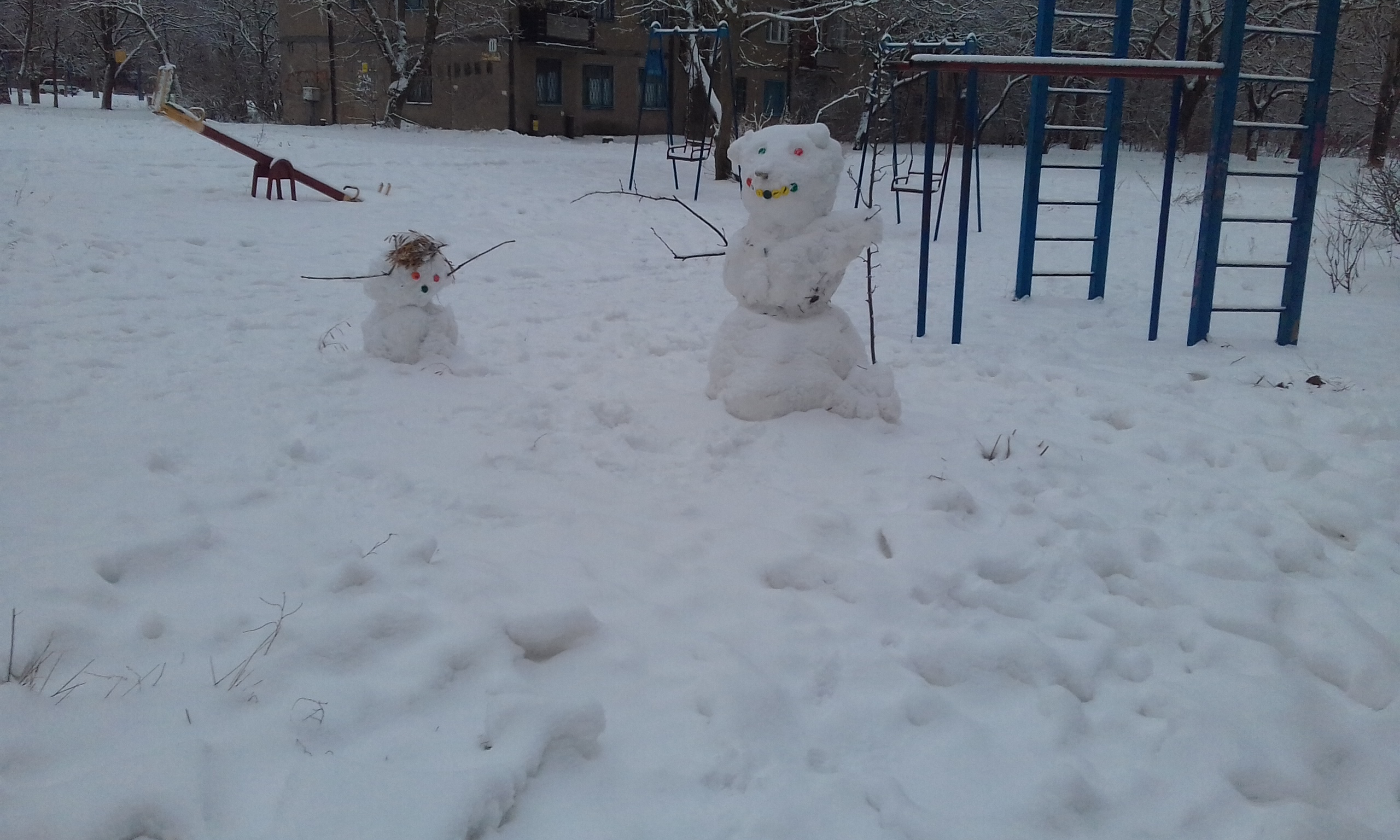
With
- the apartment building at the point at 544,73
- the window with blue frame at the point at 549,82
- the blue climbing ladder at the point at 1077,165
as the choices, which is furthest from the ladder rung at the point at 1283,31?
the window with blue frame at the point at 549,82

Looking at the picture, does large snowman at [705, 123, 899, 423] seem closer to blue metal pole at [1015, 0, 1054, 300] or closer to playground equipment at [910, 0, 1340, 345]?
playground equipment at [910, 0, 1340, 345]

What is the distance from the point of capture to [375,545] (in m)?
2.88

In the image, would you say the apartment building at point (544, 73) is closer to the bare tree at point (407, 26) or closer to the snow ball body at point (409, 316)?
the bare tree at point (407, 26)

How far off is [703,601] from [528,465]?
1.16 metres

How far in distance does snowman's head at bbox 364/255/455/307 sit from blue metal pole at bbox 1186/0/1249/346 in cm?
432

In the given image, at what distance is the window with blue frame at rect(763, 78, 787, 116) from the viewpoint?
86.0 ft

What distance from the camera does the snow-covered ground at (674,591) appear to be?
204 cm

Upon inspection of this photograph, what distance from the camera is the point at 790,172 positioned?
380 cm

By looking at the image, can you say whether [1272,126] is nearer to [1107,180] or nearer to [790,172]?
[1107,180]

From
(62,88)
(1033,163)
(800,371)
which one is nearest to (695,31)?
(1033,163)

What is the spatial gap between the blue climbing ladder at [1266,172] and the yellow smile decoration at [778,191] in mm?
2980

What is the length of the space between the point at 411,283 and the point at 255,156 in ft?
21.6

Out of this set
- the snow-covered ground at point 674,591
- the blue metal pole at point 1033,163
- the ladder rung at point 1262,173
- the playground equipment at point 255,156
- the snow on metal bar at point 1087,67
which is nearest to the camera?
the snow-covered ground at point 674,591

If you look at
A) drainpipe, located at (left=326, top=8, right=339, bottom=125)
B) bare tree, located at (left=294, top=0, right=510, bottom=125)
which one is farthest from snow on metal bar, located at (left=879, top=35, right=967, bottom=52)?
drainpipe, located at (left=326, top=8, right=339, bottom=125)
